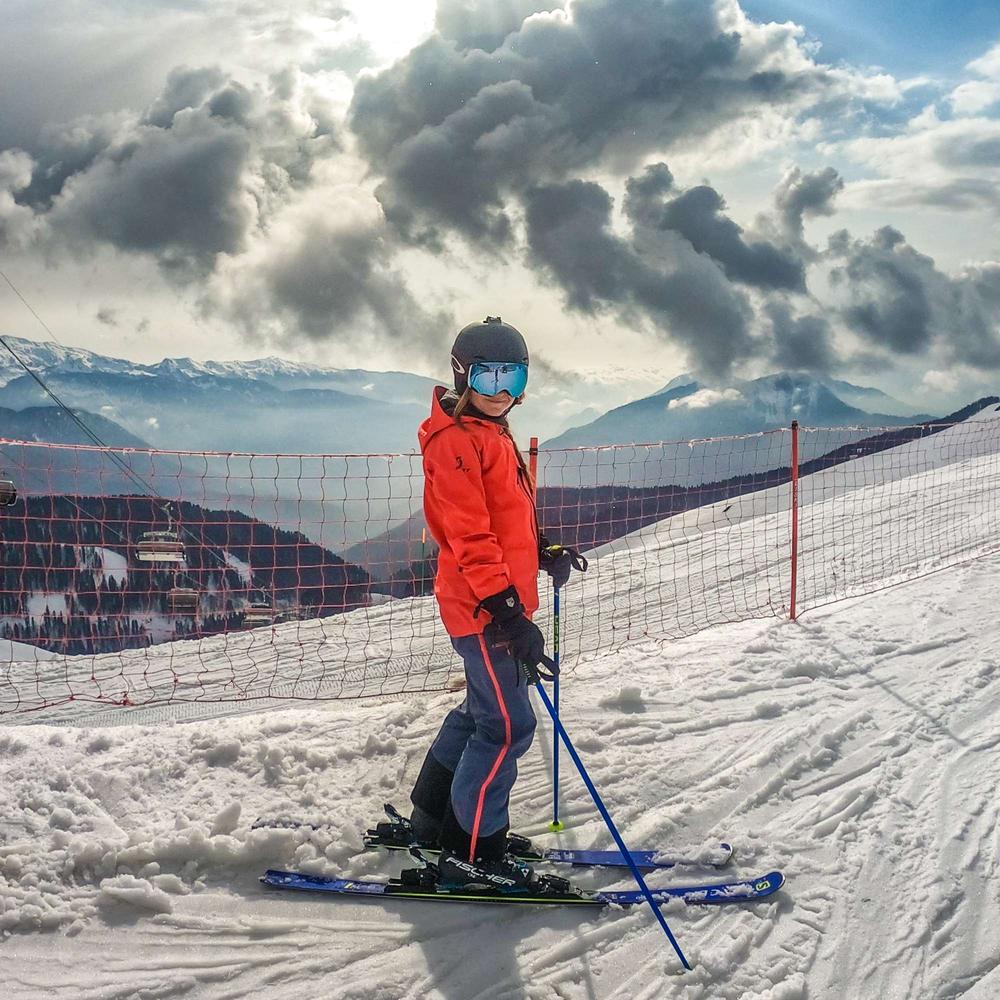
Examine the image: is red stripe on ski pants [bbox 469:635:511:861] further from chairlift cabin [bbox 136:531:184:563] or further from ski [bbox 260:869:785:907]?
chairlift cabin [bbox 136:531:184:563]

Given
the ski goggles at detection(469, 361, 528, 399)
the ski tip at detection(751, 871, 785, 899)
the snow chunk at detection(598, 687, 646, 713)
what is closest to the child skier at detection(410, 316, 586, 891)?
the ski goggles at detection(469, 361, 528, 399)

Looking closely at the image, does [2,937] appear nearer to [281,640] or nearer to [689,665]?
[689,665]

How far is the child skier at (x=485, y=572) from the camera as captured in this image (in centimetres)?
311

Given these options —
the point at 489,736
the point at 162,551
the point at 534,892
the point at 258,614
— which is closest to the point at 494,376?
the point at 489,736

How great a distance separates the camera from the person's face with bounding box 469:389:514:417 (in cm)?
332

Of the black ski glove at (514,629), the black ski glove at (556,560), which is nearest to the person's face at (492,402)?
the black ski glove at (556,560)

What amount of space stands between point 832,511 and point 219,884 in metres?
12.1

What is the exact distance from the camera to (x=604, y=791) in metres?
4.19

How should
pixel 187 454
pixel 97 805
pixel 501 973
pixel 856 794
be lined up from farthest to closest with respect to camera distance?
pixel 187 454 < pixel 856 794 < pixel 97 805 < pixel 501 973

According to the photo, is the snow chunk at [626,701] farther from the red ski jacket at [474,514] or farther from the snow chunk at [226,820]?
the snow chunk at [226,820]

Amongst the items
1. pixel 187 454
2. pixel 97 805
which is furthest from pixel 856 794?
pixel 187 454

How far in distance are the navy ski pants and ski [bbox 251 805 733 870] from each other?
333 millimetres

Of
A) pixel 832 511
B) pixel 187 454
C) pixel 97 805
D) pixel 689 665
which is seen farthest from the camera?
pixel 832 511

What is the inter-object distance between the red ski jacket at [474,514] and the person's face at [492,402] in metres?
0.06
